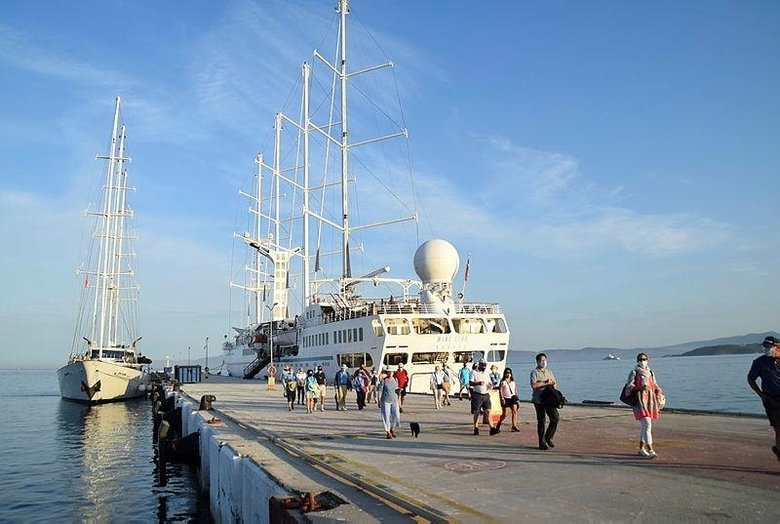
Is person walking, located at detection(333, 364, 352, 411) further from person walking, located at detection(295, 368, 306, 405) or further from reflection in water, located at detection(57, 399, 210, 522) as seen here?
reflection in water, located at detection(57, 399, 210, 522)

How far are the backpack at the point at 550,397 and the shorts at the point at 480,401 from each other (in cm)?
280

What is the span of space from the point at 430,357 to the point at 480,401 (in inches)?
862

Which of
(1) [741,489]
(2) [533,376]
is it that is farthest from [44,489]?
(1) [741,489]

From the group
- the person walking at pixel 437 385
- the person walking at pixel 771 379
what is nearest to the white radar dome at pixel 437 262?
the person walking at pixel 437 385

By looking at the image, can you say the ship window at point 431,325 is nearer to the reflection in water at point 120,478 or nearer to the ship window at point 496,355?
the ship window at point 496,355

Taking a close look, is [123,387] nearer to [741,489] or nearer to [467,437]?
[467,437]

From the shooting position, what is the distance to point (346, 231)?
1918 inches

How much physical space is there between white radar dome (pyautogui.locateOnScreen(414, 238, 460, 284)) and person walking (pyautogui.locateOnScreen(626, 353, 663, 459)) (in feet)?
95.0

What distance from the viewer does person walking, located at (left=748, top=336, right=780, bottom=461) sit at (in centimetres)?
840

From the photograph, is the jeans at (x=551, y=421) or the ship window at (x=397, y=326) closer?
the jeans at (x=551, y=421)

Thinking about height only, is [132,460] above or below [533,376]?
below

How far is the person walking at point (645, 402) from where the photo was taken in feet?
31.6

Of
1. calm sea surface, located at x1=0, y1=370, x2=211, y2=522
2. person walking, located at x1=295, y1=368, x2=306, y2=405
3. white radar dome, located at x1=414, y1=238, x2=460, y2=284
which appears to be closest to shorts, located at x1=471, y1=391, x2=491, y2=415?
calm sea surface, located at x1=0, y1=370, x2=211, y2=522

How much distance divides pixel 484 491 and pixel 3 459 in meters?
22.2
